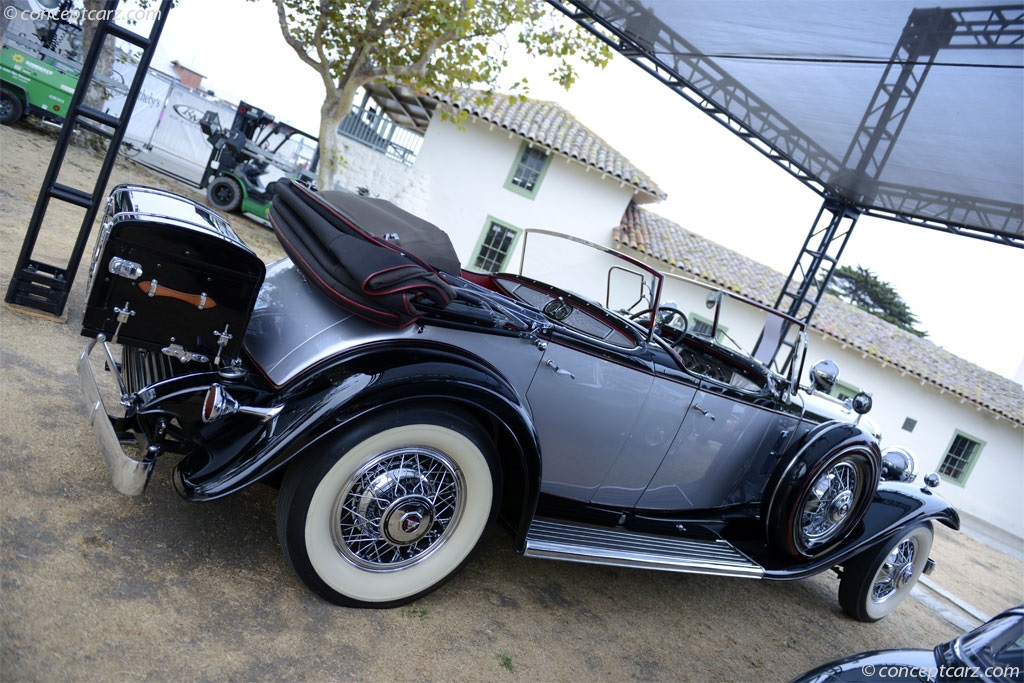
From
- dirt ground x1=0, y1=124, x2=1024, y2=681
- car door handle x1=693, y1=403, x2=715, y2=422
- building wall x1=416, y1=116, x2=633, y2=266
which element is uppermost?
building wall x1=416, y1=116, x2=633, y2=266

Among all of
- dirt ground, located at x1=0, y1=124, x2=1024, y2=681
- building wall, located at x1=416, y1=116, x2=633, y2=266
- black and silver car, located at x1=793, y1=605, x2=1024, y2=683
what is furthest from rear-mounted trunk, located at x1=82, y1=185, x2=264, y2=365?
building wall, located at x1=416, y1=116, x2=633, y2=266

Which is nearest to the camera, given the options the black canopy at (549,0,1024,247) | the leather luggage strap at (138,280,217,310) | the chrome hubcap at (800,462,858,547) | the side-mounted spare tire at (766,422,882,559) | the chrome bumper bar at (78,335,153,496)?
the chrome bumper bar at (78,335,153,496)

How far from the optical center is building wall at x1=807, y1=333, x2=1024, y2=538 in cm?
1980

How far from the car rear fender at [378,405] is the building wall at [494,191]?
1642cm

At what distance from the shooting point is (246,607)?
100 inches

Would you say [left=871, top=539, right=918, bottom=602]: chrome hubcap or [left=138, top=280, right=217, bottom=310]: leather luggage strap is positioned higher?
[left=138, top=280, right=217, bottom=310]: leather luggage strap

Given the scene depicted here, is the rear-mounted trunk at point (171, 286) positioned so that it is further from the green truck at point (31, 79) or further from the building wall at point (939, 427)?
the building wall at point (939, 427)

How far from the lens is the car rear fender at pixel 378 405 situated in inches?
96.6

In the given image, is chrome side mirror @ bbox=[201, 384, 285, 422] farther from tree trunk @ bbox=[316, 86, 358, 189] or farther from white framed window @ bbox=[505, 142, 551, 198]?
white framed window @ bbox=[505, 142, 551, 198]

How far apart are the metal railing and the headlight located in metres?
16.6

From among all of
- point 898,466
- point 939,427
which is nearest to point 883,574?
point 898,466

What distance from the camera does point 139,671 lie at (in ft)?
6.73

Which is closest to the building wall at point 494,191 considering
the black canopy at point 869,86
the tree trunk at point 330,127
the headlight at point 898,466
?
the tree trunk at point 330,127

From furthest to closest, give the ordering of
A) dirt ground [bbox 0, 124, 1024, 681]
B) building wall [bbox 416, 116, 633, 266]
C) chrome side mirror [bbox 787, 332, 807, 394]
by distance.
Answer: building wall [bbox 416, 116, 633, 266], chrome side mirror [bbox 787, 332, 807, 394], dirt ground [bbox 0, 124, 1024, 681]
